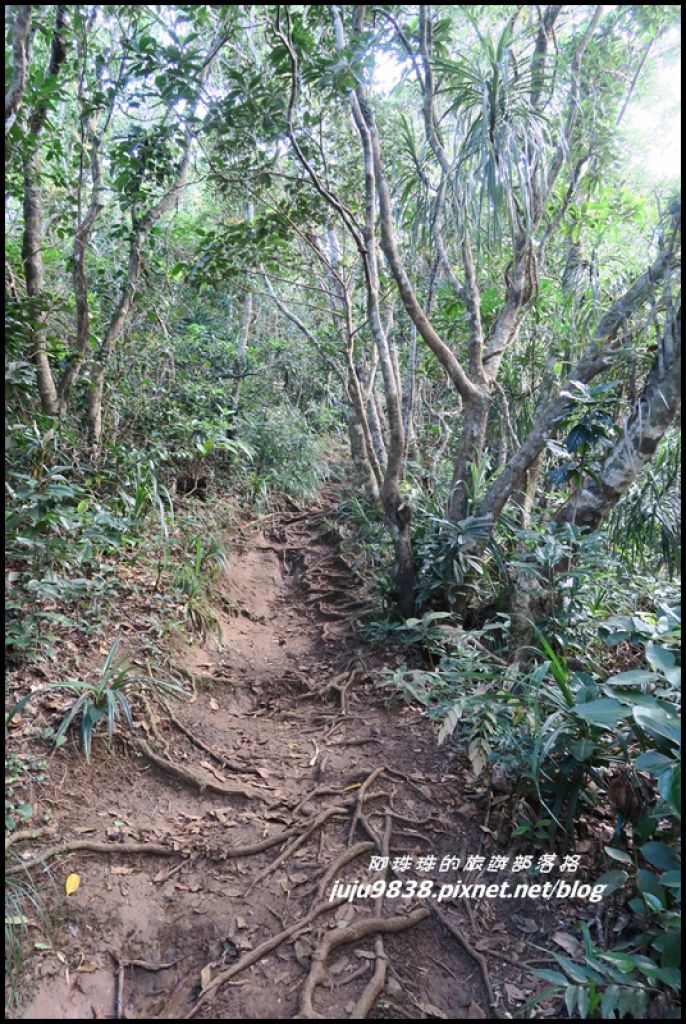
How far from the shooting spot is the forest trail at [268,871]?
6.88ft

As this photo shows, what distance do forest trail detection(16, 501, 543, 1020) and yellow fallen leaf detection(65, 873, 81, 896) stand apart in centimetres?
3

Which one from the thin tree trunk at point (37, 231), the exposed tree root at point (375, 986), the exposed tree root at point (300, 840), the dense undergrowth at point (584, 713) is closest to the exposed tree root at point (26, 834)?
the exposed tree root at point (300, 840)

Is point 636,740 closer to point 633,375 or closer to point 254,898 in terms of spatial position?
point 254,898

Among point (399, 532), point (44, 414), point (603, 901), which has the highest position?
point (44, 414)

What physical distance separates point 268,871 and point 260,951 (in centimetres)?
43

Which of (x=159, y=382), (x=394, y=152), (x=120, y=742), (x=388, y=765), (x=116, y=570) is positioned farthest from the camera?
(x=159, y=382)

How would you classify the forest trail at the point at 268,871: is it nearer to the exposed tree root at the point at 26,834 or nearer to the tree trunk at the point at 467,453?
the exposed tree root at the point at 26,834

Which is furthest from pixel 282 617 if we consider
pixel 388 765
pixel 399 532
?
pixel 388 765

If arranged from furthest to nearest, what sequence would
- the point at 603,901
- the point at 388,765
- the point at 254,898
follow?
the point at 388,765 → the point at 254,898 → the point at 603,901

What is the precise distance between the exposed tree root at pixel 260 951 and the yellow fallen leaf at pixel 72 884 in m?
0.70

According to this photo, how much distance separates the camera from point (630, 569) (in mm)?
4594

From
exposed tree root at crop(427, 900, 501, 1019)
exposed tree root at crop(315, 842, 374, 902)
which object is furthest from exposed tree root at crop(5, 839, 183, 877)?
exposed tree root at crop(427, 900, 501, 1019)

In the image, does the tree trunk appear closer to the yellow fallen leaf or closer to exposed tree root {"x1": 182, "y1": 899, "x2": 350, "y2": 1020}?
exposed tree root {"x1": 182, "y1": 899, "x2": 350, "y2": 1020}

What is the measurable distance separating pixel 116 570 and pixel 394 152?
5.18 meters
